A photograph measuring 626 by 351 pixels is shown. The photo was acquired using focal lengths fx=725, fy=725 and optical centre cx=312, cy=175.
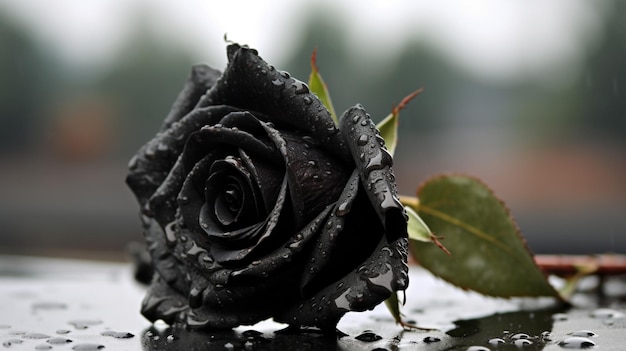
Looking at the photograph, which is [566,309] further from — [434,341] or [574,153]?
[574,153]

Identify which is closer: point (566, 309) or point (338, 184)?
point (338, 184)

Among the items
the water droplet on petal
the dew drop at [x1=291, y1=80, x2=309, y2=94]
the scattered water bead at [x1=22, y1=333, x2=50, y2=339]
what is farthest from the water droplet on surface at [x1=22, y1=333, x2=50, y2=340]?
the water droplet on petal

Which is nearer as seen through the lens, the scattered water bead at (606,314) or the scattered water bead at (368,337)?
the scattered water bead at (368,337)

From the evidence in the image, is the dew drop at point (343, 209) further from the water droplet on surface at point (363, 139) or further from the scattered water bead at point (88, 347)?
the scattered water bead at point (88, 347)

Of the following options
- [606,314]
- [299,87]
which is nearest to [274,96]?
[299,87]

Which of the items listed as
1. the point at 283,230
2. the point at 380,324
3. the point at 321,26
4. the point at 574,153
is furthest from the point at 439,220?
the point at 321,26

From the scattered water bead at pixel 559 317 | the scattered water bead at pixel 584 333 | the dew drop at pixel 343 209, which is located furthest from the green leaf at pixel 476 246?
the dew drop at pixel 343 209
